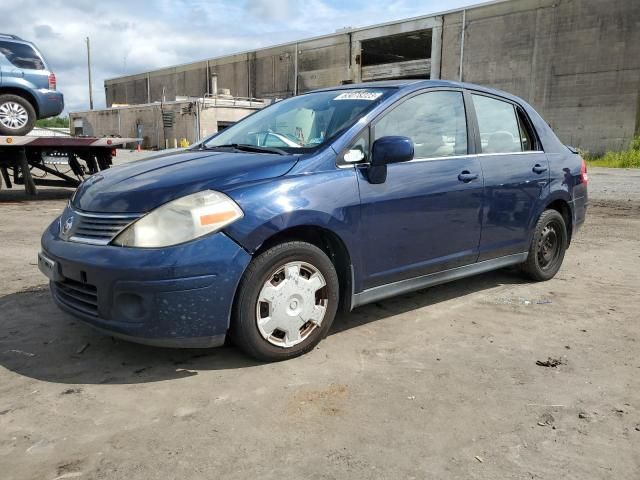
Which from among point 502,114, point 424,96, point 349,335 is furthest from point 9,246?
point 502,114

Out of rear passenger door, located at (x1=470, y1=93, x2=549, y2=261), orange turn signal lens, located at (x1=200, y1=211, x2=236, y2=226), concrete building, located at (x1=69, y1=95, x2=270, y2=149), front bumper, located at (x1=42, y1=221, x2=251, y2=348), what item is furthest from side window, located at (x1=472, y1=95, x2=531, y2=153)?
concrete building, located at (x1=69, y1=95, x2=270, y2=149)

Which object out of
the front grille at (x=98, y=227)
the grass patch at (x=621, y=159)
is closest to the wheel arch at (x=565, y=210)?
the front grille at (x=98, y=227)

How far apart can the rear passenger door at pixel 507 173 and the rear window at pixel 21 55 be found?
8694mm

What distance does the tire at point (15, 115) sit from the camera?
9594 millimetres

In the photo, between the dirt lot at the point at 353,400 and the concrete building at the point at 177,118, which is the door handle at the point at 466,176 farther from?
the concrete building at the point at 177,118

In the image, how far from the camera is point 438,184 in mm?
3736

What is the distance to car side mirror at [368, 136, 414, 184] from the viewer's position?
329 cm

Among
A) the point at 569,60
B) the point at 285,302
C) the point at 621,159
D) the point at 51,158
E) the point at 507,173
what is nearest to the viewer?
the point at 285,302

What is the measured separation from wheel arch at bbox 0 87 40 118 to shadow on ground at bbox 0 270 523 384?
278 inches

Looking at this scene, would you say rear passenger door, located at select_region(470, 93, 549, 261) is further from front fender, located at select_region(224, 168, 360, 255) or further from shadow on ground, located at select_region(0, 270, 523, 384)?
front fender, located at select_region(224, 168, 360, 255)

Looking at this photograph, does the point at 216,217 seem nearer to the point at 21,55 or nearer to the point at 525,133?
the point at 525,133

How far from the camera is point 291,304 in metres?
3.10

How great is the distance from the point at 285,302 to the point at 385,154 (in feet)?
3.54

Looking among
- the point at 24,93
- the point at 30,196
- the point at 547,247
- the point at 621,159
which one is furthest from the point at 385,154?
the point at 621,159
